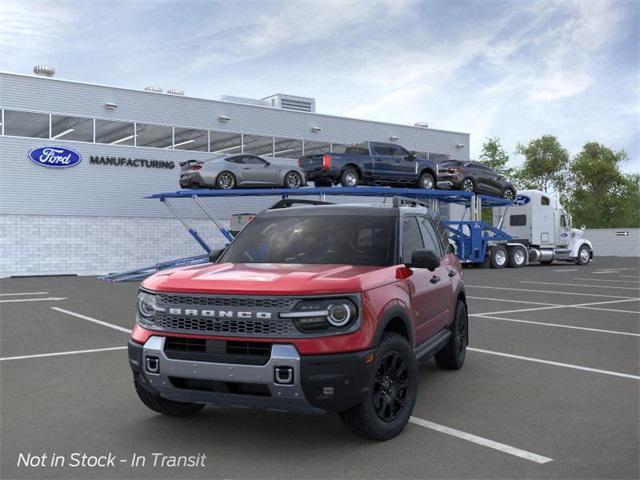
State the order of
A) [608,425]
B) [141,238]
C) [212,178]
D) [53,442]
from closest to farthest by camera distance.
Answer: [53,442], [608,425], [212,178], [141,238]

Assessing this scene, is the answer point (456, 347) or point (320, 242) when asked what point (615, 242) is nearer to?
point (456, 347)

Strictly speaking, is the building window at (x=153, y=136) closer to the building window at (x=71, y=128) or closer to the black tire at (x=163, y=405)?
the building window at (x=71, y=128)

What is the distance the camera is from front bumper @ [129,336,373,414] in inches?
164

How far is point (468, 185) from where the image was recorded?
27844 mm

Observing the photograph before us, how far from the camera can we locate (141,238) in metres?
29.2

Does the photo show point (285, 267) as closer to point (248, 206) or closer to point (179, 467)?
point (179, 467)

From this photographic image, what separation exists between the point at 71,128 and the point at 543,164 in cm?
6008

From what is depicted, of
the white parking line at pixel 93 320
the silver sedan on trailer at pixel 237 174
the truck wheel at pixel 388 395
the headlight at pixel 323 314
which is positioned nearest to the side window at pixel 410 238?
the truck wheel at pixel 388 395

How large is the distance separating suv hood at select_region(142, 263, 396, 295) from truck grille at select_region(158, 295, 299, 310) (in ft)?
0.14

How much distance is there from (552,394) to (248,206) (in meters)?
27.0

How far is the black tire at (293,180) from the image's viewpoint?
2572 centimetres

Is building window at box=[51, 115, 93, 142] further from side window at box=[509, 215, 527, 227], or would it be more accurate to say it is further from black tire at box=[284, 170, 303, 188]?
side window at box=[509, 215, 527, 227]

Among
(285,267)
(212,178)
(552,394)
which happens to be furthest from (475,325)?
(212,178)

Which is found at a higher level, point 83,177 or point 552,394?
point 83,177
